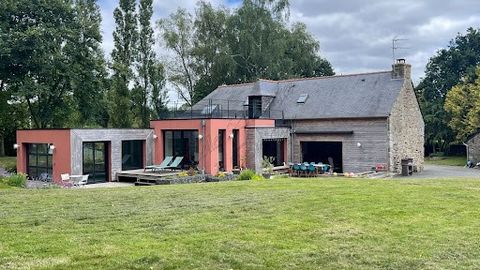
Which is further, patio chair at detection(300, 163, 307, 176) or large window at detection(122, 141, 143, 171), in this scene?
large window at detection(122, 141, 143, 171)

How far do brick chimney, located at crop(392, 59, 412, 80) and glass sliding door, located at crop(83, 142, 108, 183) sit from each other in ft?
56.1

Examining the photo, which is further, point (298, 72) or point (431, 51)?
point (431, 51)

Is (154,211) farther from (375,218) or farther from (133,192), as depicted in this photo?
(375,218)

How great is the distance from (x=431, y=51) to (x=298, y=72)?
Result: 15.5 metres

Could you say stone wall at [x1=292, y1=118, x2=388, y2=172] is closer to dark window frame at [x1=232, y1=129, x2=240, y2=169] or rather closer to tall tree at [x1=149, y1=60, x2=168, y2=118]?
dark window frame at [x1=232, y1=129, x2=240, y2=169]

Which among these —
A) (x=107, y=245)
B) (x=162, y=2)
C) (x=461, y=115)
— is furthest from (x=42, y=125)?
(x=461, y=115)

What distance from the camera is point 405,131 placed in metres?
26.6

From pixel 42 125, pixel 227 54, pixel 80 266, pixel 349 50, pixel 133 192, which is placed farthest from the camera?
pixel 227 54

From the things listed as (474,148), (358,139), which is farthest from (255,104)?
(474,148)

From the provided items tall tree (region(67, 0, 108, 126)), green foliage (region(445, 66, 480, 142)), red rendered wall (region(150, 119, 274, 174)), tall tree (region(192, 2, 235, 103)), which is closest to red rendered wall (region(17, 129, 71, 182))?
red rendered wall (region(150, 119, 274, 174))

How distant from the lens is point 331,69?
161 ft

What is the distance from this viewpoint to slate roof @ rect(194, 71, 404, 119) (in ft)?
83.6

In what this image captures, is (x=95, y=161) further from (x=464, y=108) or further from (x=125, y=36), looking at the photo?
(x=464, y=108)

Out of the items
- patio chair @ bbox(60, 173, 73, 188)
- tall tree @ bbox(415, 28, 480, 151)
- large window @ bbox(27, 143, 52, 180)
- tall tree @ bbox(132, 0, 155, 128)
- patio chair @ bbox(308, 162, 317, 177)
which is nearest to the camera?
patio chair @ bbox(60, 173, 73, 188)
